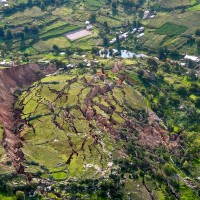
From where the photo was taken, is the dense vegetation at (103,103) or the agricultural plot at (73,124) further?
the agricultural plot at (73,124)

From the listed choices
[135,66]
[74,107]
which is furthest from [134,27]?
[74,107]

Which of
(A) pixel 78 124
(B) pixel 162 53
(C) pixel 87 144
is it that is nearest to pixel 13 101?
(A) pixel 78 124

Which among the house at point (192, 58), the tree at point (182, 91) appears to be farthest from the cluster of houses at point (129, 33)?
the tree at point (182, 91)

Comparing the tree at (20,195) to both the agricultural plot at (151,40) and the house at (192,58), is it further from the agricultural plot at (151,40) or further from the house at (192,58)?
the agricultural plot at (151,40)

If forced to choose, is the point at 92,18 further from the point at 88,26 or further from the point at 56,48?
the point at 56,48

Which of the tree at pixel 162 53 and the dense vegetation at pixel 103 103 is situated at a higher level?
the dense vegetation at pixel 103 103

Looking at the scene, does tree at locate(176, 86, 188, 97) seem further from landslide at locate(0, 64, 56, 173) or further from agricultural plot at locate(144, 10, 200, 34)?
landslide at locate(0, 64, 56, 173)

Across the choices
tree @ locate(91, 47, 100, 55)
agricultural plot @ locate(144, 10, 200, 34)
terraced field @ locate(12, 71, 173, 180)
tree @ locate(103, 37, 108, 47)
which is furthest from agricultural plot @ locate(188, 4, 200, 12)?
terraced field @ locate(12, 71, 173, 180)
